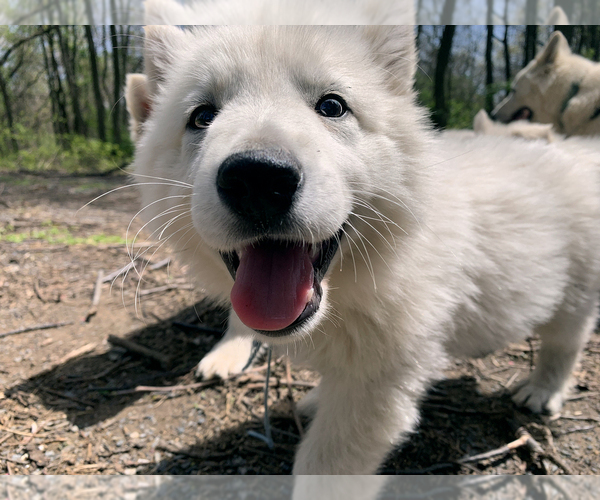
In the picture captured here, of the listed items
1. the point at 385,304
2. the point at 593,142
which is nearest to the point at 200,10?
the point at 385,304

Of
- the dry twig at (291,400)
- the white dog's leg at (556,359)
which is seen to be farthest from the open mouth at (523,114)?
the dry twig at (291,400)

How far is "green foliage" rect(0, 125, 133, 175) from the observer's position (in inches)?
131

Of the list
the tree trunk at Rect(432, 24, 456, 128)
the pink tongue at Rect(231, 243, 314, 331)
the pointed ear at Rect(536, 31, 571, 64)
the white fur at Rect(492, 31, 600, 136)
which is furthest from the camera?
the white fur at Rect(492, 31, 600, 136)

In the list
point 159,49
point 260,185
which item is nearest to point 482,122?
point 159,49

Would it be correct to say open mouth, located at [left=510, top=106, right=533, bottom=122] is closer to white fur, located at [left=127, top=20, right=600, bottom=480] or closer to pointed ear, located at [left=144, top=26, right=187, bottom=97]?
white fur, located at [left=127, top=20, right=600, bottom=480]

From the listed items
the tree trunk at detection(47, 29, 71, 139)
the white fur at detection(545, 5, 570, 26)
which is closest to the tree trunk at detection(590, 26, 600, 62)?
the white fur at detection(545, 5, 570, 26)

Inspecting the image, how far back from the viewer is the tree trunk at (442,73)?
2.01 metres

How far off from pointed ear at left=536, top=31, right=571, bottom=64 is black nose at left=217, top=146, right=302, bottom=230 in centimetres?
178

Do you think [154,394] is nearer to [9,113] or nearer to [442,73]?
[9,113]

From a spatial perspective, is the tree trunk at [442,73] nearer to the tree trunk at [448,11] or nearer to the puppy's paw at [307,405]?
the tree trunk at [448,11]

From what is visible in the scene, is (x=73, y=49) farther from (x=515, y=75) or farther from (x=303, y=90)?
(x=515, y=75)

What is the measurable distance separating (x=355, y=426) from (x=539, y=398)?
1.62 metres

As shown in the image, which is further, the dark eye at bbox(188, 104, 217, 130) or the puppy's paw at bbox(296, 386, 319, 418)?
the puppy's paw at bbox(296, 386, 319, 418)

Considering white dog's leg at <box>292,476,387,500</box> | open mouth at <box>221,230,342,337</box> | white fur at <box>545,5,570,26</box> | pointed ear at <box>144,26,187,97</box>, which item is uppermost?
white fur at <box>545,5,570,26</box>
